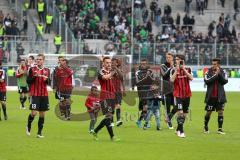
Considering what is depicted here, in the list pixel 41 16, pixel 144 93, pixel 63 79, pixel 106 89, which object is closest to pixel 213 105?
pixel 144 93

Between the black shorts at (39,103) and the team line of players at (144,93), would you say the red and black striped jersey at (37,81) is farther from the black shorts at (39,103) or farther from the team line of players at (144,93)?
the black shorts at (39,103)

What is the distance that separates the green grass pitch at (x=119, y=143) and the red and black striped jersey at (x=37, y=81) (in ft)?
4.16

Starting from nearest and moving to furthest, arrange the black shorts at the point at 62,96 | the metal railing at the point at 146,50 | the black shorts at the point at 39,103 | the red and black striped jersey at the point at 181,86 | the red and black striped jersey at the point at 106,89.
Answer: the red and black striped jersey at the point at 106,89 < the black shorts at the point at 39,103 < the red and black striped jersey at the point at 181,86 < the black shorts at the point at 62,96 < the metal railing at the point at 146,50

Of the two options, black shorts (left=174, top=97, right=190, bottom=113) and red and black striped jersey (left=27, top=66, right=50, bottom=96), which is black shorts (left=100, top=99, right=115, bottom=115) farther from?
black shorts (left=174, top=97, right=190, bottom=113)

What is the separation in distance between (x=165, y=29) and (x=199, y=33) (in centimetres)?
253

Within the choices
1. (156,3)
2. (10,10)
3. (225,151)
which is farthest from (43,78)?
(156,3)

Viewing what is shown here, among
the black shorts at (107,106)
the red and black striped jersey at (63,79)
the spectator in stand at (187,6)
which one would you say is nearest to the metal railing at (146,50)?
the spectator in stand at (187,6)

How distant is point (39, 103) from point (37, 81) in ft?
2.00

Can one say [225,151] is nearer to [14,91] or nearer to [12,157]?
[12,157]

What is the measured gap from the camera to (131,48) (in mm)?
47312

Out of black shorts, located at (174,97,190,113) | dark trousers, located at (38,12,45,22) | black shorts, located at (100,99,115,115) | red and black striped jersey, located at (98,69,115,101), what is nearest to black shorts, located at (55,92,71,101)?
black shorts, located at (174,97,190,113)

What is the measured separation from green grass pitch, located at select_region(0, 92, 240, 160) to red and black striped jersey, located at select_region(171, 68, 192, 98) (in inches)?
48.3

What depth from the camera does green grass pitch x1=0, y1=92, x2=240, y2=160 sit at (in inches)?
659

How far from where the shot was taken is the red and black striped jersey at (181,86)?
68.5 ft
